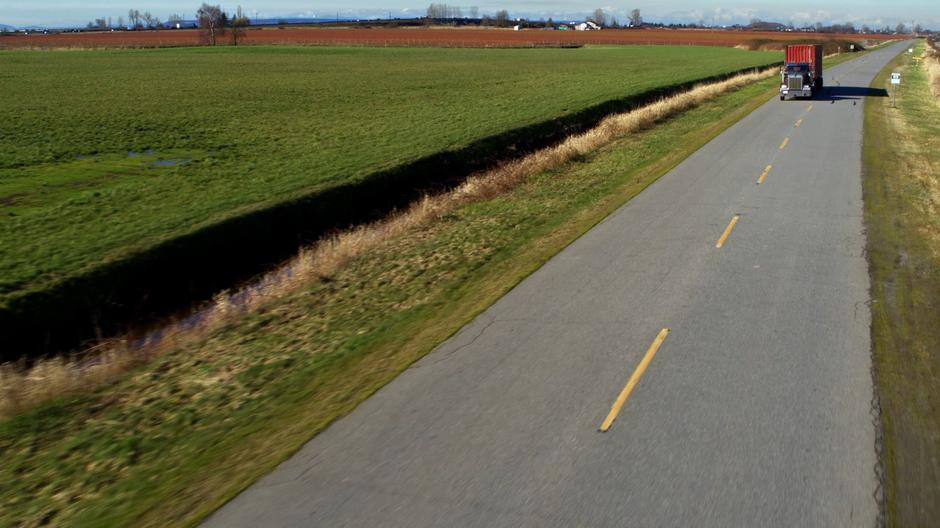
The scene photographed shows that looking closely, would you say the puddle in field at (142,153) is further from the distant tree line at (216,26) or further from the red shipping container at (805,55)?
the distant tree line at (216,26)

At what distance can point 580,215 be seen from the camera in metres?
16.8

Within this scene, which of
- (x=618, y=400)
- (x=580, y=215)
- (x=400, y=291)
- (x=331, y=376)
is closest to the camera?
(x=618, y=400)

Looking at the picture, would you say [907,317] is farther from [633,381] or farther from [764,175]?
[764,175]

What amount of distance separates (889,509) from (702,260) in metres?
7.14

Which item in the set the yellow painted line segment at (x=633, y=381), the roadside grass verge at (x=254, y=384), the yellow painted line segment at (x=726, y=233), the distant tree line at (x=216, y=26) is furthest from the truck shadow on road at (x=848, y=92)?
the distant tree line at (x=216, y=26)

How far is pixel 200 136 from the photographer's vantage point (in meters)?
27.8

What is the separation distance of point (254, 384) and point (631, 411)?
4.41 m

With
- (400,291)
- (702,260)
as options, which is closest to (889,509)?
(702,260)

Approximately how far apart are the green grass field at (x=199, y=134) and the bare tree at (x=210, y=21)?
243 ft

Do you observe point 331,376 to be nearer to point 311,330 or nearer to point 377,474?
point 311,330

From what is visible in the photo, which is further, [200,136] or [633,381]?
[200,136]

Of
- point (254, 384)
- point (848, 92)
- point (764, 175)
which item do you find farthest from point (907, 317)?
point (848, 92)

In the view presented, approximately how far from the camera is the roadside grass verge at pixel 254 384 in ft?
22.5

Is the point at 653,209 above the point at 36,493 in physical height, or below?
above
